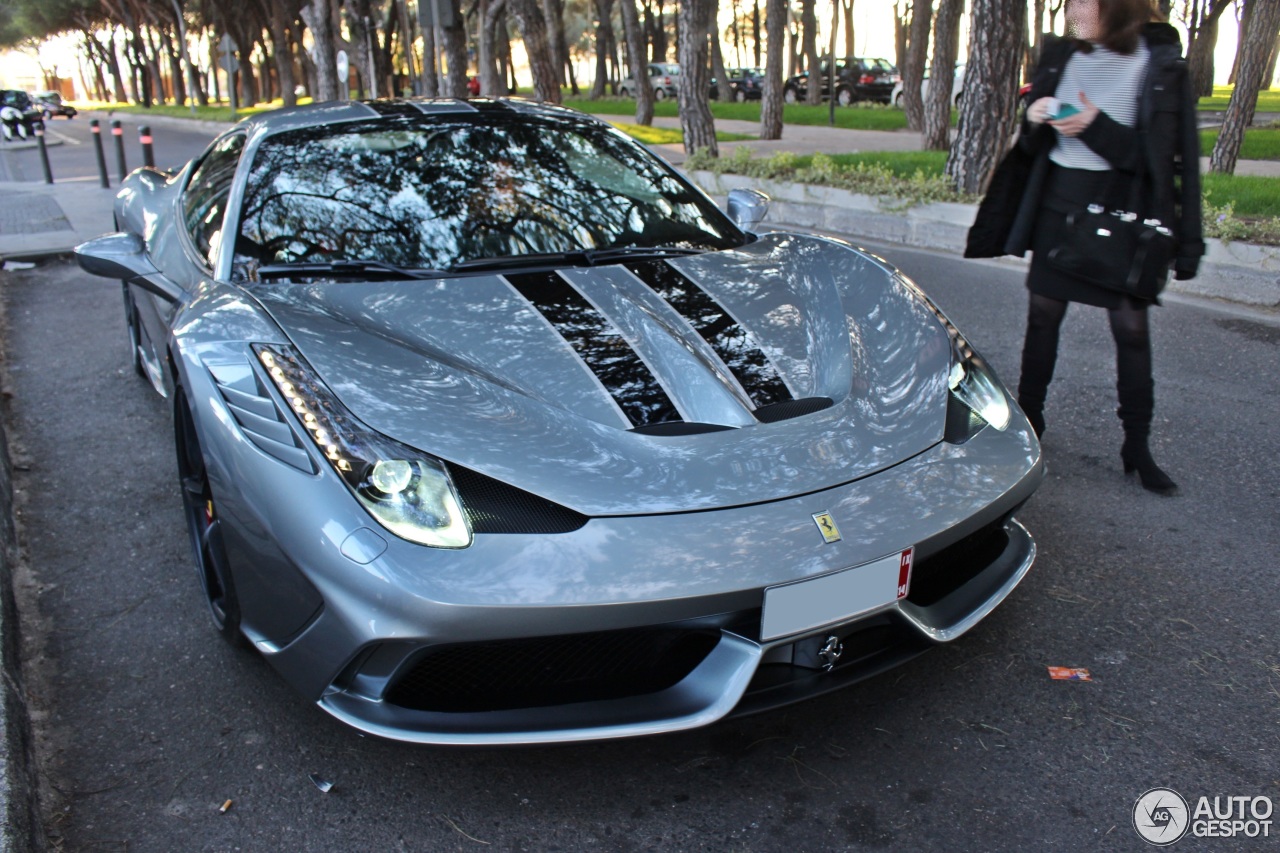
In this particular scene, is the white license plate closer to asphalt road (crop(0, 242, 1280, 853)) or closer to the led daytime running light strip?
asphalt road (crop(0, 242, 1280, 853))

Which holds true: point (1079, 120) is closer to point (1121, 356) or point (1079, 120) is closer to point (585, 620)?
point (1121, 356)

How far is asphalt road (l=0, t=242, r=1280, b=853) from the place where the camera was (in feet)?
6.84

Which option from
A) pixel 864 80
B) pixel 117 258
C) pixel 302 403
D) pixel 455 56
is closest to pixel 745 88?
pixel 864 80

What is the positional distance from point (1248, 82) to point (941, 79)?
173 inches

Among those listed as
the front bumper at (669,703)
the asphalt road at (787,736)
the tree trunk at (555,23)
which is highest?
the tree trunk at (555,23)

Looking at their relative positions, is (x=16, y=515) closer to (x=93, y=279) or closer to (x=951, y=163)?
(x=93, y=279)

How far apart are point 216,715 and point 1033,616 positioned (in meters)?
2.11

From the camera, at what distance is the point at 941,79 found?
1342cm

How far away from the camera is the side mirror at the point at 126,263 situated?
3403 millimetres

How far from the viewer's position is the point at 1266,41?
9.92 m

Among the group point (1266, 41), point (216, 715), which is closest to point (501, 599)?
point (216, 715)

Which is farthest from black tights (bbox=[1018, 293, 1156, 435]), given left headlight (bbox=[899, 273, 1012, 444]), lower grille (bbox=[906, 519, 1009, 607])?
lower grille (bbox=[906, 519, 1009, 607])

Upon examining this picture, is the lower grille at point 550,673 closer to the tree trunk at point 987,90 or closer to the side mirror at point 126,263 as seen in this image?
the side mirror at point 126,263

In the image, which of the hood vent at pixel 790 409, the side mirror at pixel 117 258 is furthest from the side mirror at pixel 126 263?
the hood vent at pixel 790 409
